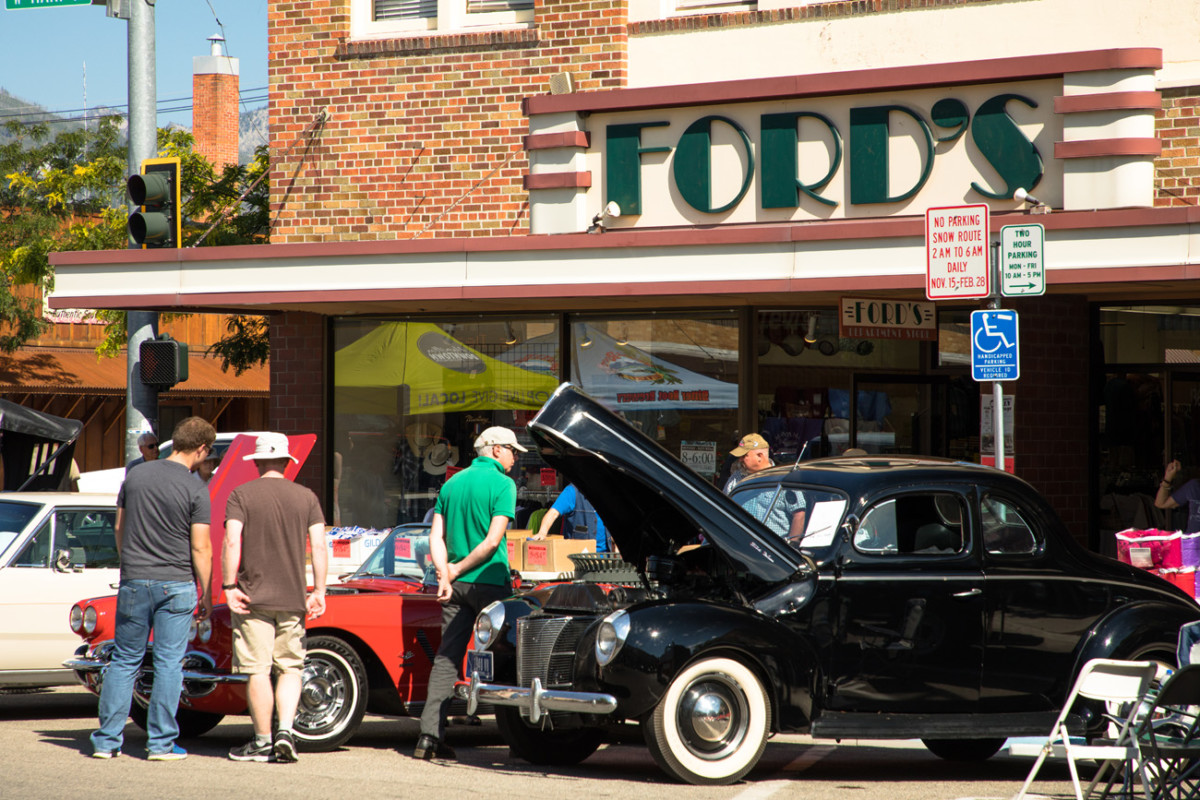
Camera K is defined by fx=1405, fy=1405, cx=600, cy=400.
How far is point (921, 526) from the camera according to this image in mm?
7688

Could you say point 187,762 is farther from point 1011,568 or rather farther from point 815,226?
point 815,226

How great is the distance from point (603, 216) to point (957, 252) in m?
4.42

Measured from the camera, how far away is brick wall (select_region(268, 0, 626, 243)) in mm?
14148

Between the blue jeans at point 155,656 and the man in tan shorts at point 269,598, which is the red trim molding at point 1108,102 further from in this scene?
the blue jeans at point 155,656

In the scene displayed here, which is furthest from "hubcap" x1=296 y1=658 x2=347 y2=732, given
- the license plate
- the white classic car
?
the white classic car

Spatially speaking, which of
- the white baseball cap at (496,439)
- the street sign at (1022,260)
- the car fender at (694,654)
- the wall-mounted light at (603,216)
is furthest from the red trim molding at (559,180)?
the car fender at (694,654)

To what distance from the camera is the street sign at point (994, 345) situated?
8.91 meters

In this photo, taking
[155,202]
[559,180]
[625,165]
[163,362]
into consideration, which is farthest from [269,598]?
[625,165]

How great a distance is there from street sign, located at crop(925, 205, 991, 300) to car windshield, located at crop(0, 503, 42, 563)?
249 inches

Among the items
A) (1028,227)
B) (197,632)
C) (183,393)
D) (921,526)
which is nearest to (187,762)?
(197,632)

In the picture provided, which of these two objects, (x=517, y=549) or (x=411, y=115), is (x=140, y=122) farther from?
(x=517, y=549)

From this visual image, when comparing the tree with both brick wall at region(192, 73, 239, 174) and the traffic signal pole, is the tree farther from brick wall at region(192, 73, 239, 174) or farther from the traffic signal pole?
brick wall at region(192, 73, 239, 174)

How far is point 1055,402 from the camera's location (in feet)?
43.8

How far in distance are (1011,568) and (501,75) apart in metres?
8.54
